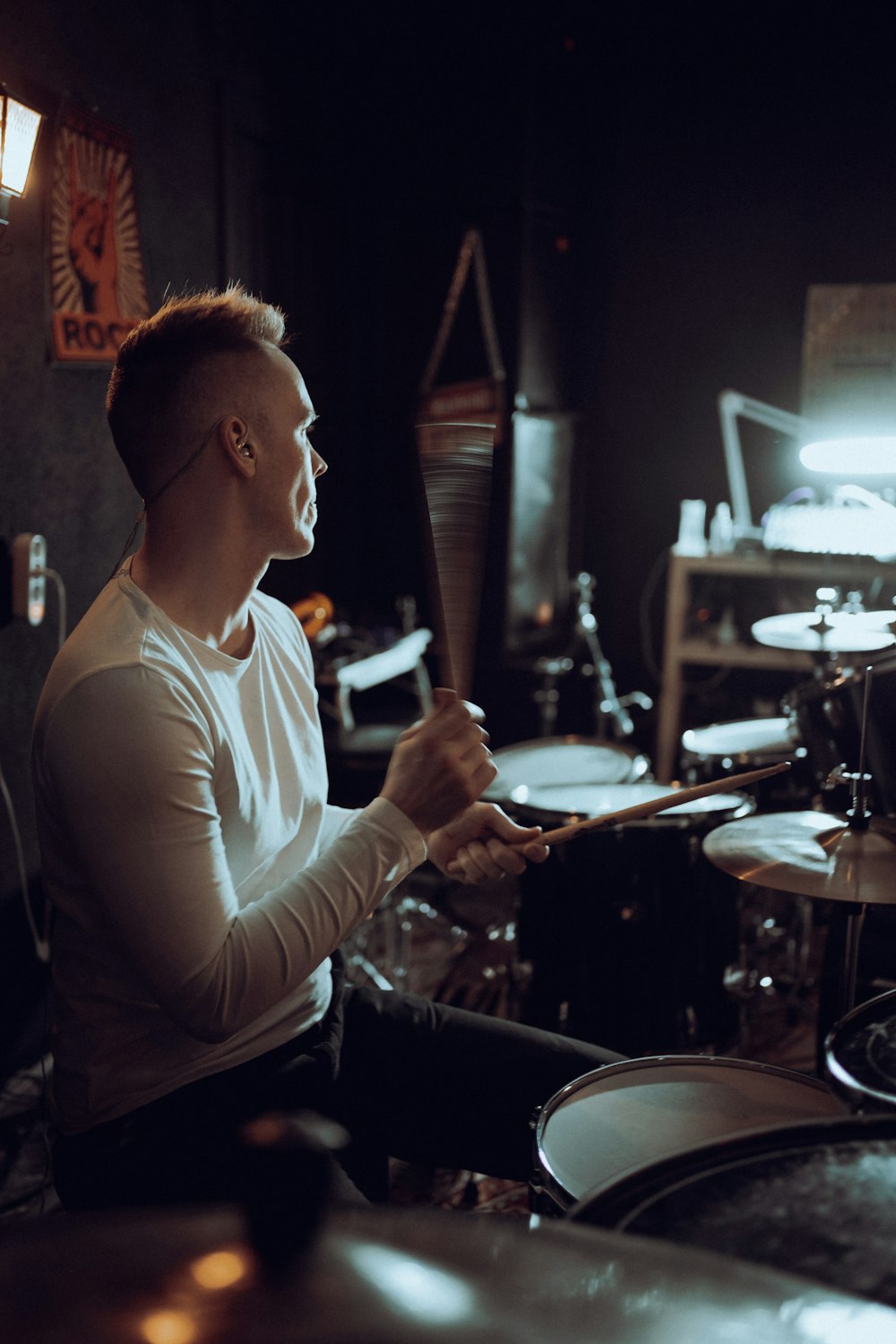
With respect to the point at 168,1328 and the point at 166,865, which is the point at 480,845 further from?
the point at 168,1328

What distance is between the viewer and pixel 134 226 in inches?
116

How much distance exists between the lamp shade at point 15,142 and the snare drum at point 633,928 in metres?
1.56

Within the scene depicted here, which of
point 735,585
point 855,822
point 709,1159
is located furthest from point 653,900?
point 735,585

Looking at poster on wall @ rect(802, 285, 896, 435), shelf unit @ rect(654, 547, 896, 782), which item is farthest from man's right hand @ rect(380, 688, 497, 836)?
poster on wall @ rect(802, 285, 896, 435)

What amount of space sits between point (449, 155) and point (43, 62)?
7.34ft

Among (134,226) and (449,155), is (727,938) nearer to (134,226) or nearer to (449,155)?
(134,226)

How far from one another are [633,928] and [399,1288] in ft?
5.88

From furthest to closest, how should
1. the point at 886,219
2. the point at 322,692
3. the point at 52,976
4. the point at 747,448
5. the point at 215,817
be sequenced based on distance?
the point at 747,448 → the point at 886,219 → the point at 322,692 → the point at 52,976 → the point at 215,817

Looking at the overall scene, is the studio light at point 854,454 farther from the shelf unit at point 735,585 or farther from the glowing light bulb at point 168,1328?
the glowing light bulb at point 168,1328

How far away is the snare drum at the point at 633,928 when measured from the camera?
229 cm

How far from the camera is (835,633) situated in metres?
2.98

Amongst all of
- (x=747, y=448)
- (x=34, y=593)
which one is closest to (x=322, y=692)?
(x=34, y=593)

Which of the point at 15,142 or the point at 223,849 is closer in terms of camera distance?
the point at 223,849

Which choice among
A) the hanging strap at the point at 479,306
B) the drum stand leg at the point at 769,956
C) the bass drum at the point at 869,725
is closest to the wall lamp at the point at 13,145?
the bass drum at the point at 869,725
